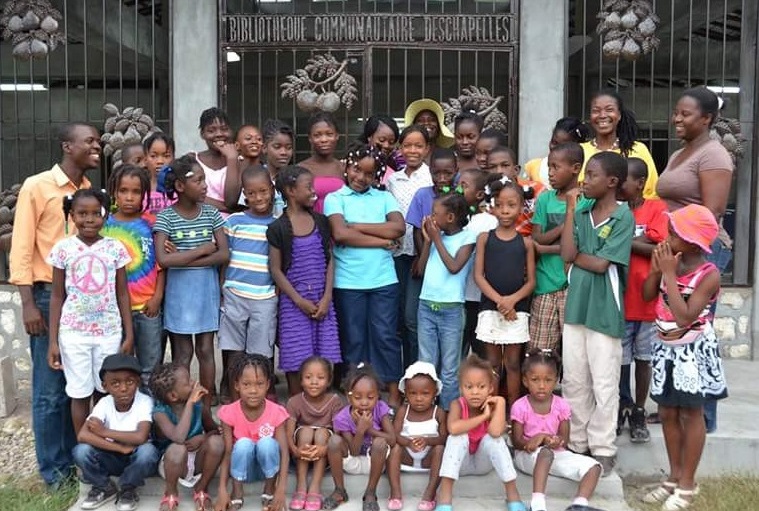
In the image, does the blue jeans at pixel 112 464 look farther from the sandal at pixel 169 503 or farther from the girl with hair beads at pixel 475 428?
the girl with hair beads at pixel 475 428

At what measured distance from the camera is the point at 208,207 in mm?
4164

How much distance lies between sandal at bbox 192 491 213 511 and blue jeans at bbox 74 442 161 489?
0.88 feet

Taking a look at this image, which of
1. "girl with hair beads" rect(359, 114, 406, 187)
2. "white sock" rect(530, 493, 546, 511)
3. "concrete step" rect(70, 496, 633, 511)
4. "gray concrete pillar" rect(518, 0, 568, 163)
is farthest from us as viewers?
"gray concrete pillar" rect(518, 0, 568, 163)

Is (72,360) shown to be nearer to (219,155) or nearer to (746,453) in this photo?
(219,155)

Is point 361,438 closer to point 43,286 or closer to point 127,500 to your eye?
point 127,500

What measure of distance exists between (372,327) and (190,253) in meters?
1.03

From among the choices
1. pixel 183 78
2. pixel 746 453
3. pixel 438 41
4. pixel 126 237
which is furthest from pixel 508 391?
pixel 183 78

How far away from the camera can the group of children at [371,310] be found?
12.2ft

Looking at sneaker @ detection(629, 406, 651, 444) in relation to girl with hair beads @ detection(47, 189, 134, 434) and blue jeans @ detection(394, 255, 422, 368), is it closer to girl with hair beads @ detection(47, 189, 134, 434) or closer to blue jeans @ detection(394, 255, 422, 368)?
blue jeans @ detection(394, 255, 422, 368)

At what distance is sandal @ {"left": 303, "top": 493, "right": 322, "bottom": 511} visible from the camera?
3.70 metres

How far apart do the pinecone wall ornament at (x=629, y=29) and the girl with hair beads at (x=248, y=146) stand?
9.51 ft

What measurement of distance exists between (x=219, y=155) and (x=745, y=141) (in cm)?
417

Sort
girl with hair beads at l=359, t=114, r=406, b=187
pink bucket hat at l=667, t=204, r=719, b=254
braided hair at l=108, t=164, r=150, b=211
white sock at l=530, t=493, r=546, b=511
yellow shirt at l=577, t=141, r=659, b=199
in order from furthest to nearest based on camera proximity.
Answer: girl with hair beads at l=359, t=114, r=406, b=187 → yellow shirt at l=577, t=141, r=659, b=199 → braided hair at l=108, t=164, r=150, b=211 → white sock at l=530, t=493, r=546, b=511 → pink bucket hat at l=667, t=204, r=719, b=254

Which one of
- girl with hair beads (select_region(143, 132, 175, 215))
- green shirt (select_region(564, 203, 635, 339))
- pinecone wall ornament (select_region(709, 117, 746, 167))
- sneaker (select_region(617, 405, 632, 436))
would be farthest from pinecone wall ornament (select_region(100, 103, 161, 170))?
pinecone wall ornament (select_region(709, 117, 746, 167))
